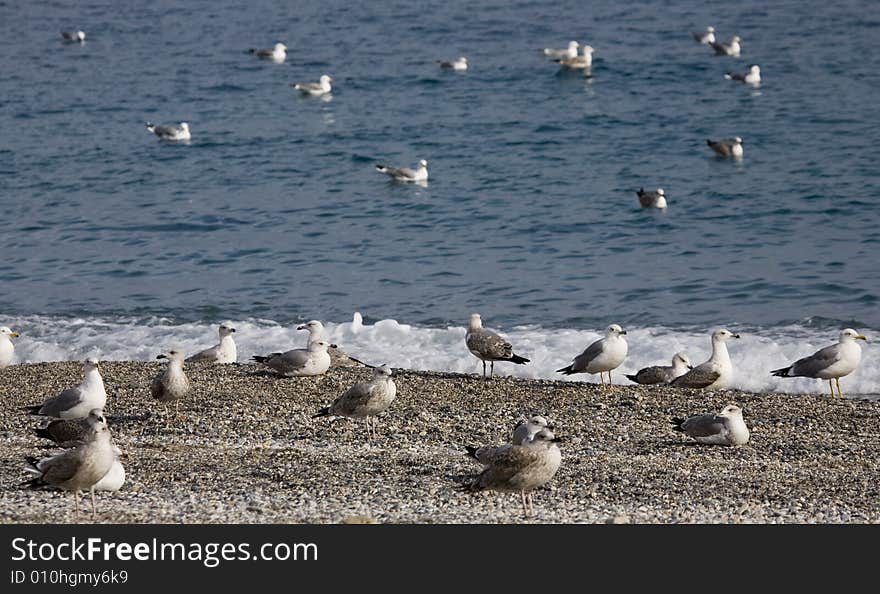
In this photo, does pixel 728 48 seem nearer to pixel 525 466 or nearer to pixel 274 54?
pixel 274 54

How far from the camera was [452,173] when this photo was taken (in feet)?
92.6

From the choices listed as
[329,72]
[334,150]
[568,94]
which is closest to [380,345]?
[334,150]

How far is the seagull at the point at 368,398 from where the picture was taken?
1264 centimetres

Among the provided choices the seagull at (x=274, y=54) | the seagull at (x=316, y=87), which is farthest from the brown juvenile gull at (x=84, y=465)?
the seagull at (x=274, y=54)

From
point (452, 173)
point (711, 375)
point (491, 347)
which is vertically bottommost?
point (452, 173)

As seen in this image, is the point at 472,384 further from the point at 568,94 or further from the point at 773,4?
the point at 773,4

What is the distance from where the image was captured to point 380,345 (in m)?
17.7

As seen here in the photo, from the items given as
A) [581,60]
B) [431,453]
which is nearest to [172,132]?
[581,60]

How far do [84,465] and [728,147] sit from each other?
790 inches

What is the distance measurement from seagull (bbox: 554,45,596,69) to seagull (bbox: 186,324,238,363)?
20.6 m

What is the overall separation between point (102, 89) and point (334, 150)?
9.76 meters

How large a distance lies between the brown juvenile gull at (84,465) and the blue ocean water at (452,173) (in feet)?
27.6

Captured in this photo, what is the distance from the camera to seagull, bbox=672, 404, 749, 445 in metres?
12.3

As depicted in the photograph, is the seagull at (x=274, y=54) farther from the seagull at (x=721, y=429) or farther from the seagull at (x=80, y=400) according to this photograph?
the seagull at (x=721, y=429)
